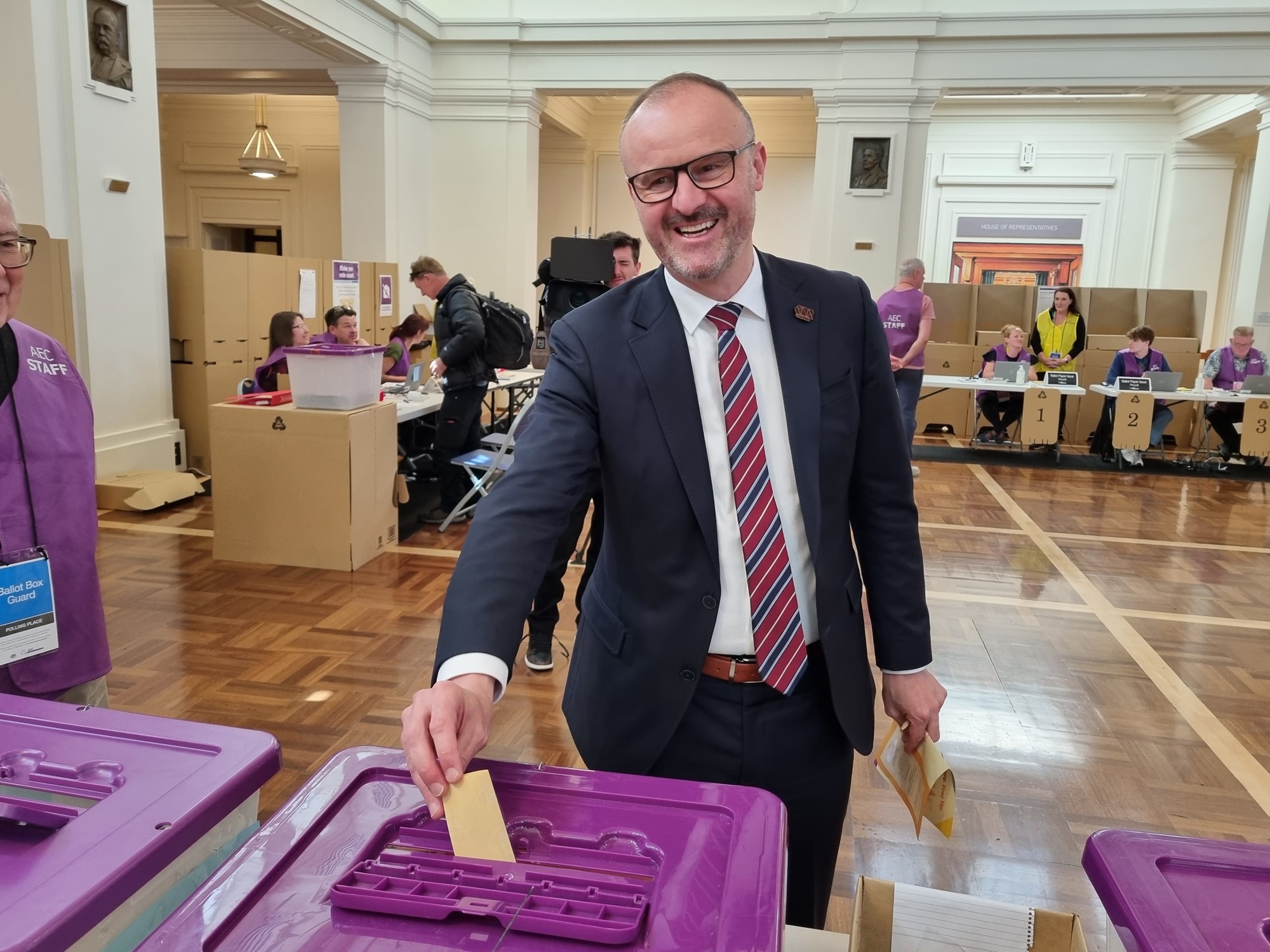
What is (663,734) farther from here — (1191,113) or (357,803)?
(1191,113)

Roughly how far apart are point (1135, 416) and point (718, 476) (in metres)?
8.79

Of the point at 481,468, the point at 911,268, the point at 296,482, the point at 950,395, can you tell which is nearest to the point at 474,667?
the point at 296,482

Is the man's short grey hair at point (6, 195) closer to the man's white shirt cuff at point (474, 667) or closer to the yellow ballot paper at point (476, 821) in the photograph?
the man's white shirt cuff at point (474, 667)

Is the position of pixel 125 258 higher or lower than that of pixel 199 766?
higher

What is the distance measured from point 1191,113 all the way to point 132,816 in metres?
15.9

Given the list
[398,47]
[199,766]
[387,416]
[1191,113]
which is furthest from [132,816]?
[1191,113]

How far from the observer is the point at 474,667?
103 centimetres

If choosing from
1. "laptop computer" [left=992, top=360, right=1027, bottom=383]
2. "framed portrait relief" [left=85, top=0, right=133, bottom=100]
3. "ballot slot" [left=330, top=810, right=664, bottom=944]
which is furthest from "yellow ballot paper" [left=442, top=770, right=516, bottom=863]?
"laptop computer" [left=992, top=360, right=1027, bottom=383]

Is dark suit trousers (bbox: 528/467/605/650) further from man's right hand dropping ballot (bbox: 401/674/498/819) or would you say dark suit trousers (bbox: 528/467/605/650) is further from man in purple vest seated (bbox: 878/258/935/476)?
man in purple vest seated (bbox: 878/258/935/476)

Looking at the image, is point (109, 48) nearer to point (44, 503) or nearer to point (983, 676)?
point (44, 503)

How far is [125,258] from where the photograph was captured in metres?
6.57

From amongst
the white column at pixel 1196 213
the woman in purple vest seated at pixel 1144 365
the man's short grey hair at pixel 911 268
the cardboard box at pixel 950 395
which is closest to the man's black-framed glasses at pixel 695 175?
the man's short grey hair at pixel 911 268

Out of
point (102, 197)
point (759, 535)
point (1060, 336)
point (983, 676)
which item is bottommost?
point (983, 676)

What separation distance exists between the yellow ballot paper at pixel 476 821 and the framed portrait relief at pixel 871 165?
1121cm
